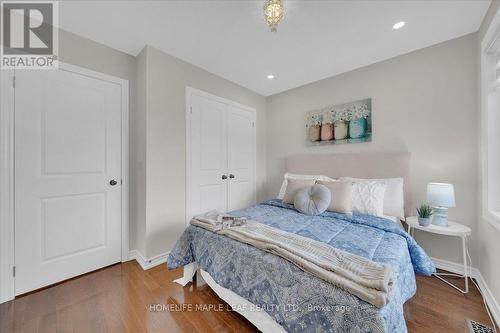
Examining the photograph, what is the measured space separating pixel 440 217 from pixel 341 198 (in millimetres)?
904

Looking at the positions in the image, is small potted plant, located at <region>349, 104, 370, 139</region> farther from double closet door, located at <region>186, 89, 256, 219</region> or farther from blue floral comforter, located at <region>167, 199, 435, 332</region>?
double closet door, located at <region>186, 89, 256, 219</region>

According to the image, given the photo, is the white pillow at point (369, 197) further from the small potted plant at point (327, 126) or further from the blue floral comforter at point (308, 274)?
the small potted plant at point (327, 126)

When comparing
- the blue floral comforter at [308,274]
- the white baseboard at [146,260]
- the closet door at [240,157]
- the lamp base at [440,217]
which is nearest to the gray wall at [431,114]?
the lamp base at [440,217]

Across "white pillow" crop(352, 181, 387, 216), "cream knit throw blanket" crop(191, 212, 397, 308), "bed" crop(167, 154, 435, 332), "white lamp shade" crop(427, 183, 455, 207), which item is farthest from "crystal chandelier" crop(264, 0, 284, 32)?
"white lamp shade" crop(427, 183, 455, 207)

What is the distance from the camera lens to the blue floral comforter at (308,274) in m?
0.88

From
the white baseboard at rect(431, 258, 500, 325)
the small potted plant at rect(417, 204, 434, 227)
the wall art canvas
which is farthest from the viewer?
the wall art canvas

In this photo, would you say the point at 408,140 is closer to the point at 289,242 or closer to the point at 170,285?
the point at 289,242

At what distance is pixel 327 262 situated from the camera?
3.50 ft

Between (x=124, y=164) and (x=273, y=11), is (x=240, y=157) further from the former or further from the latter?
(x=273, y=11)

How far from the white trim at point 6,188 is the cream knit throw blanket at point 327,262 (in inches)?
68.0

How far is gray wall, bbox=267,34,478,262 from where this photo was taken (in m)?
1.97

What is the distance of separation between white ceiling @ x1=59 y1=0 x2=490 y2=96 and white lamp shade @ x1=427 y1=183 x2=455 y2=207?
4.99 feet

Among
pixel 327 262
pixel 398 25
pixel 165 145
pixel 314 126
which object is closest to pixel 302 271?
pixel 327 262

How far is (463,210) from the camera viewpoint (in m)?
1.99
